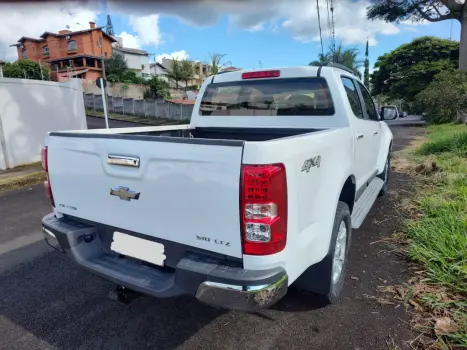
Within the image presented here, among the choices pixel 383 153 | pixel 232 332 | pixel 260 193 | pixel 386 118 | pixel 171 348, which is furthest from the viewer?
pixel 383 153

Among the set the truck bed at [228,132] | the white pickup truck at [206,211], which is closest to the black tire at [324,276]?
the white pickup truck at [206,211]

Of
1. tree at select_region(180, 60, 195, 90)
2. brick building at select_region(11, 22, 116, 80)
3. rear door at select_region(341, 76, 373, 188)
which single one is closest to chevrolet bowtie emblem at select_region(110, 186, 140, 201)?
rear door at select_region(341, 76, 373, 188)

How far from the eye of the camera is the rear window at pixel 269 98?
3.32 meters

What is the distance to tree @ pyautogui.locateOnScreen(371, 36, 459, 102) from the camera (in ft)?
82.8

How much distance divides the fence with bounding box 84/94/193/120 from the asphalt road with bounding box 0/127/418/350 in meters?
22.3

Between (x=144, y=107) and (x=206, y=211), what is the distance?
2764 cm

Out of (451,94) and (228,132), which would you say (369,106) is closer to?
(228,132)

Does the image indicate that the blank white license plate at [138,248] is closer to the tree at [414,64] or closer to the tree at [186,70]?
the tree at [414,64]

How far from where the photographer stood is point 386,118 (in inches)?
183

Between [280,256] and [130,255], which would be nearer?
[280,256]

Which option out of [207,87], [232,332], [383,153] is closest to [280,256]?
→ [232,332]

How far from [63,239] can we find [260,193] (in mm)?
1587

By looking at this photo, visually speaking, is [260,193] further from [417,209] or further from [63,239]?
[417,209]

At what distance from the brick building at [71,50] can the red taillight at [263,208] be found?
178 ft
